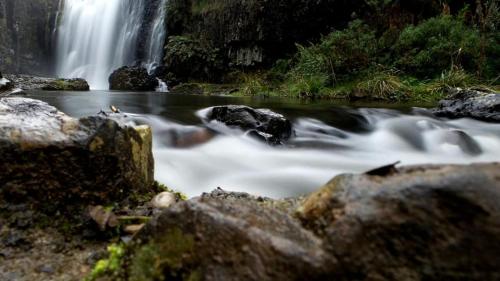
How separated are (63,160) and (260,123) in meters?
3.48

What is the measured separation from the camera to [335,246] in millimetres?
1365

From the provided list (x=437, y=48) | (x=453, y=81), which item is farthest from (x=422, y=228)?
(x=437, y=48)

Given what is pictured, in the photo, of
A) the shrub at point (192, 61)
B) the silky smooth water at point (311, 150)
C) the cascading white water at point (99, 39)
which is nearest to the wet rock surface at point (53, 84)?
the cascading white water at point (99, 39)

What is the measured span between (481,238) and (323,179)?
2888 mm

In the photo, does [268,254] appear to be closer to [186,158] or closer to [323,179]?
[323,179]

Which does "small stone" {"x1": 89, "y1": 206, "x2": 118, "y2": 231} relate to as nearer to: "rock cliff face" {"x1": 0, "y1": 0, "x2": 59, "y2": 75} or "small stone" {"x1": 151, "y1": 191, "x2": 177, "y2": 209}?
"small stone" {"x1": 151, "y1": 191, "x2": 177, "y2": 209}

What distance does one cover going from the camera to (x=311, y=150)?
520 centimetres

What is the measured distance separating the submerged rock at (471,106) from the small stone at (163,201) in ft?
21.3

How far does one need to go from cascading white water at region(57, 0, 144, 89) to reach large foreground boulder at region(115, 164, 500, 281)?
2095cm

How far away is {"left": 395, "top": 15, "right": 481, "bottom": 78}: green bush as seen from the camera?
11.7m

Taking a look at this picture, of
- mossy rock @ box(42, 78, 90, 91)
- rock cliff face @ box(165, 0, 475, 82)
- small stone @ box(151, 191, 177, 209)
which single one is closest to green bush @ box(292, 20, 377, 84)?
rock cliff face @ box(165, 0, 475, 82)

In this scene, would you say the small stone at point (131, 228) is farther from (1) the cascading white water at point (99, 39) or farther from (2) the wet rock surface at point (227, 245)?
(1) the cascading white water at point (99, 39)

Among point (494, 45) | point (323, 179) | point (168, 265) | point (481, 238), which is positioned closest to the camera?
point (481, 238)

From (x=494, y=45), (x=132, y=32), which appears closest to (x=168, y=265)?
(x=494, y=45)
